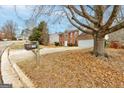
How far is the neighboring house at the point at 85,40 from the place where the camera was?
15.2ft

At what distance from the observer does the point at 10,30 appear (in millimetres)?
4449

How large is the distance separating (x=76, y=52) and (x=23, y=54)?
31.9 inches

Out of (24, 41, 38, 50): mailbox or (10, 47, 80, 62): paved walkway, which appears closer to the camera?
(24, 41, 38, 50): mailbox

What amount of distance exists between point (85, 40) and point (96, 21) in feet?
1.44

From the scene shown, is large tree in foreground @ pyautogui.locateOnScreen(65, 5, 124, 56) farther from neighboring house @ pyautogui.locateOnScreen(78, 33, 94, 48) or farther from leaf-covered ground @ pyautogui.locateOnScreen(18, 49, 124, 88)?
leaf-covered ground @ pyautogui.locateOnScreen(18, 49, 124, 88)

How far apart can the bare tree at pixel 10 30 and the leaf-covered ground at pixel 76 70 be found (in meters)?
0.46

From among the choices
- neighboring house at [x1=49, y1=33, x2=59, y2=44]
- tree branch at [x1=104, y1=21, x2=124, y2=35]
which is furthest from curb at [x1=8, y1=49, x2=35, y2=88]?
tree branch at [x1=104, y1=21, x2=124, y2=35]

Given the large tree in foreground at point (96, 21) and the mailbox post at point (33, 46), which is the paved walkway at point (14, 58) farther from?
the large tree in foreground at point (96, 21)

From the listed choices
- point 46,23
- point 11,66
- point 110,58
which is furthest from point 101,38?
point 11,66

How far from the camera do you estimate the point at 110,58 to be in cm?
493

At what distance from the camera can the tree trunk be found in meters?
4.88

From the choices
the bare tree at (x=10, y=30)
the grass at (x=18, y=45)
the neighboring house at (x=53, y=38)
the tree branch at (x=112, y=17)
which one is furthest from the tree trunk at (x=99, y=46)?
the bare tree at (x=10, y=30)

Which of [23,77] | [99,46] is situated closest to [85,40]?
[99,46]
